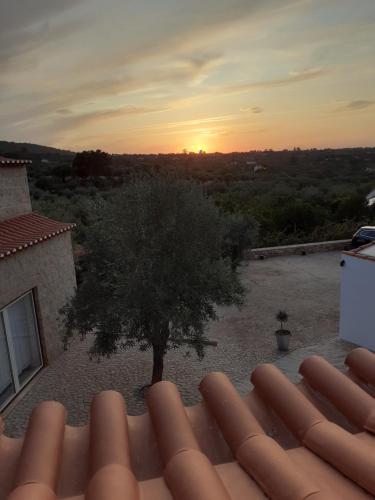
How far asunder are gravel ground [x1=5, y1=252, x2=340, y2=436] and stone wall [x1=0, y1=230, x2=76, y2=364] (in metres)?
1.02

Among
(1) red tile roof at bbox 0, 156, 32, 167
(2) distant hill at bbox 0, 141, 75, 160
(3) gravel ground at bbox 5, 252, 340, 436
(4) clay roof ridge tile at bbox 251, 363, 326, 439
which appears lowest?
(3) gravel ground at bbox 5, 252, 340, 436

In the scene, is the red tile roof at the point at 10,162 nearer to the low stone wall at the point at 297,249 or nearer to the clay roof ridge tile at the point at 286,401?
the clay roof ridge tile at the point at 286,401

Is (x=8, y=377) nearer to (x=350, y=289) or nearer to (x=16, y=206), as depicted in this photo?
(x=16, y=206)

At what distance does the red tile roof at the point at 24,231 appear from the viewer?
30.1ft

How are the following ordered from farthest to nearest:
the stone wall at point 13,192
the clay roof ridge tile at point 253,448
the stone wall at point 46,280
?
the stone wall at point 13,192
the stone wall at point 46,280
the clay roof ridge tile at point 253,448

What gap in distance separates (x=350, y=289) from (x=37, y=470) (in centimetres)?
1083

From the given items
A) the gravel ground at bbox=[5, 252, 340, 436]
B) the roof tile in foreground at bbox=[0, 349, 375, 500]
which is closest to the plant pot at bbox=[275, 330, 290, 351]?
the gravel ground at bbox=[5, 252, 340, 436]

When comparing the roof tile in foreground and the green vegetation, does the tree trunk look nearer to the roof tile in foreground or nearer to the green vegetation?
the green vegetation

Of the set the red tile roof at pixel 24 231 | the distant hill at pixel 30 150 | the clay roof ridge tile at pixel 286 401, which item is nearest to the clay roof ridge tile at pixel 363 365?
the clay roof ridge tile at pixel 286 401

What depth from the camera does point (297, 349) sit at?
469 inches

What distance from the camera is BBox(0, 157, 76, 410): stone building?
9414mm

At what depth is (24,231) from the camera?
10.5 meters

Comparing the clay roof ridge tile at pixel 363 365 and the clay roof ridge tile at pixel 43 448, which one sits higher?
the clay roof ridge tile at pixel 43 448

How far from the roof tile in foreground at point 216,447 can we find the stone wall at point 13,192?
836 cm
